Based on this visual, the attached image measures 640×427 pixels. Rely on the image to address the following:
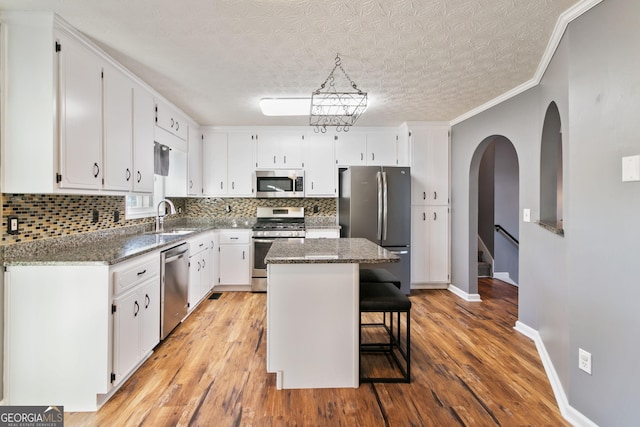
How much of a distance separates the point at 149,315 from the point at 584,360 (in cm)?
291

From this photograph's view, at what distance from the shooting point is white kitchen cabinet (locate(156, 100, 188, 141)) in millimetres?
3095

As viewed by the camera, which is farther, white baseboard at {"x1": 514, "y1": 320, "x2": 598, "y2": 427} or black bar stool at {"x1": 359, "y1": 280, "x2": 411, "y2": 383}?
black bar stool at {"x1": 359, "y1": 280, "x2": 411, "y2": 383}

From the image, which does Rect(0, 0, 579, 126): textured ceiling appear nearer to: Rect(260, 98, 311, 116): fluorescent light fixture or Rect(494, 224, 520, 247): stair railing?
Rect(260, 98, 311, 116): fluorescent light fixture

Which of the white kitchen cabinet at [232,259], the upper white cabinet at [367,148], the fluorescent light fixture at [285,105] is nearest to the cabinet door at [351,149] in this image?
the upper white cabinet at [367,148]

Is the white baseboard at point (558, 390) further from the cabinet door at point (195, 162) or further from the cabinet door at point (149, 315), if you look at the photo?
the cabinet door at point (195, 162)

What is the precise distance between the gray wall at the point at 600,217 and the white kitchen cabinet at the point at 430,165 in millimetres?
1932

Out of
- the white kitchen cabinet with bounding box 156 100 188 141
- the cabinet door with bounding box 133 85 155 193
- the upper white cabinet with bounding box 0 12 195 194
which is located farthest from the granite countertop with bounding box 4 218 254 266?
the white kitchen cabinet with bounding box 156 100 188 141

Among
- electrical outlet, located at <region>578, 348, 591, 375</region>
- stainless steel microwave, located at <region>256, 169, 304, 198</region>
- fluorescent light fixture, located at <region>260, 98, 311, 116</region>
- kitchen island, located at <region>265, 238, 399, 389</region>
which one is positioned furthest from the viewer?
stainless steel microwave, located at <region>256, 169, 304, 198</region>

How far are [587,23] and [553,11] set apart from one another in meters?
0.21

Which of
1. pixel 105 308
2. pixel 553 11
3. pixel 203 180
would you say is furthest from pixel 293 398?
pixel 203 180

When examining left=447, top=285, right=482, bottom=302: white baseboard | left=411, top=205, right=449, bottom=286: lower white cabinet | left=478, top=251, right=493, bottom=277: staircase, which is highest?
left=411, top=205, right=449, bottom=286: lower white cabinet

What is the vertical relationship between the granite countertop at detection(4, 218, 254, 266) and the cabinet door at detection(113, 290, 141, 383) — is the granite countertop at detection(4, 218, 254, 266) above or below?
above

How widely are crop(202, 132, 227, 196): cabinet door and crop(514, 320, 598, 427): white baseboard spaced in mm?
4068

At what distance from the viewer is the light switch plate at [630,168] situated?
1339 mm
